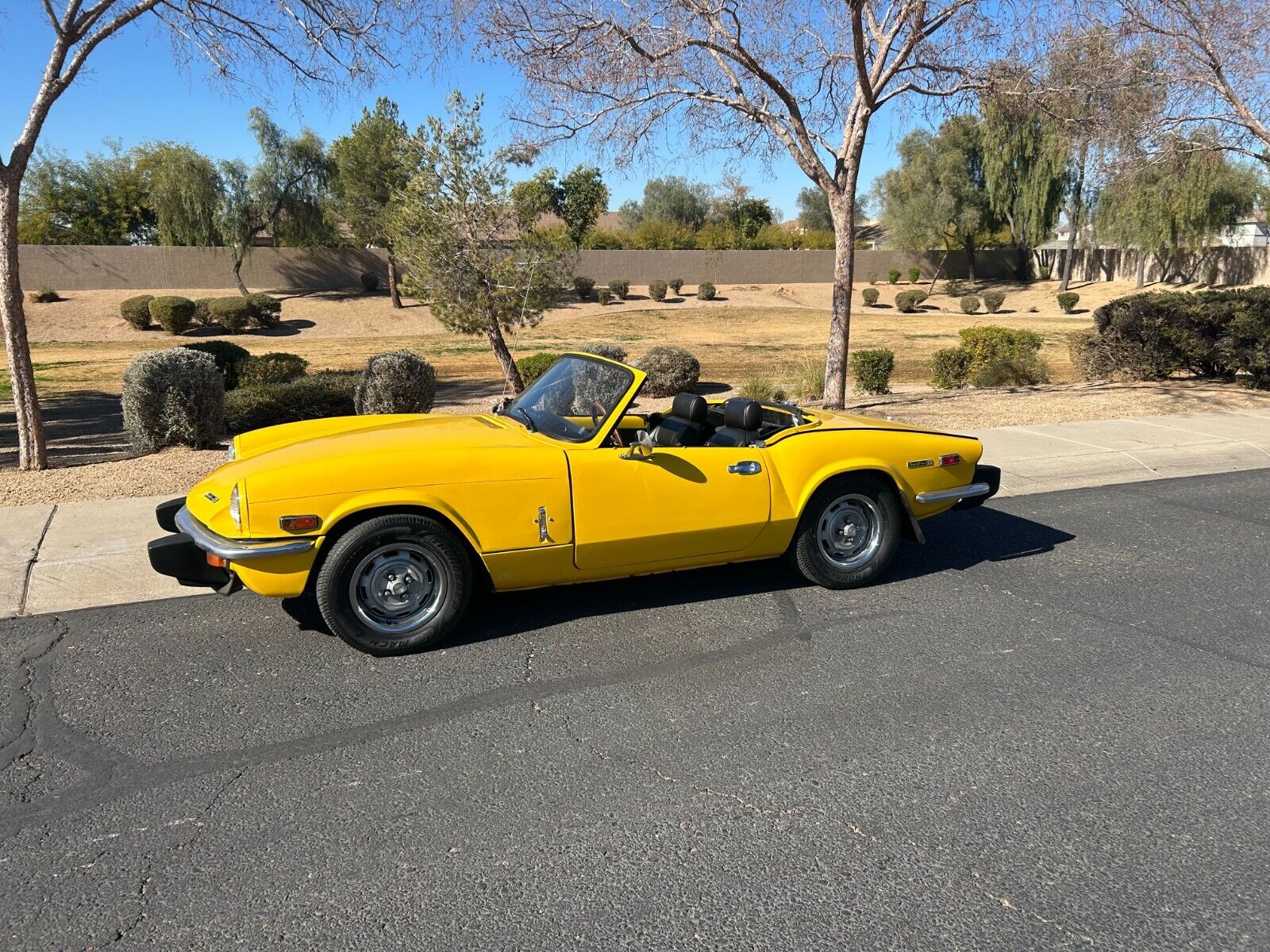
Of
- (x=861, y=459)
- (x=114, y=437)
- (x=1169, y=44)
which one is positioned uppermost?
(x=1169, y=44)

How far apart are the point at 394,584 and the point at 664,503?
1407 mm

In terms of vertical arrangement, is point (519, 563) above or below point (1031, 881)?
above

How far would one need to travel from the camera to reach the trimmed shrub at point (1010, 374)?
16.5 meters

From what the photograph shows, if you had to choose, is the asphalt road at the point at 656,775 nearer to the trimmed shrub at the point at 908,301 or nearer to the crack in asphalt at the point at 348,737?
the crack in asphalt at the point at 348,737

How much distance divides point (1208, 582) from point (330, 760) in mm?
5255

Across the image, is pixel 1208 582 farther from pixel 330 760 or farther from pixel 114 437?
pixel 114 437

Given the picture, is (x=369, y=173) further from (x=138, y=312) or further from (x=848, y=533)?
(x=848, y=533)

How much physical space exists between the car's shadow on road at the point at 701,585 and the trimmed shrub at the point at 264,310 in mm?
36623

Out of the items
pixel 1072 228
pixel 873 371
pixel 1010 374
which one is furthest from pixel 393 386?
pixel 1072 228

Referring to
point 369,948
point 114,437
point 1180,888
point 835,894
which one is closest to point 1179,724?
point 1180,888

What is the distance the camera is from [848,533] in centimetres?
578

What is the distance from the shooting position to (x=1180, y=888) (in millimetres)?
3020

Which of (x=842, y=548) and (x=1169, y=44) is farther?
(x=1169, y=44)

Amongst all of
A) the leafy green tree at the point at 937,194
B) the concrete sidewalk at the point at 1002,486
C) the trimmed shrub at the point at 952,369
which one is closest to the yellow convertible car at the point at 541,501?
the concrete sidewalk at the point at 1002,486
